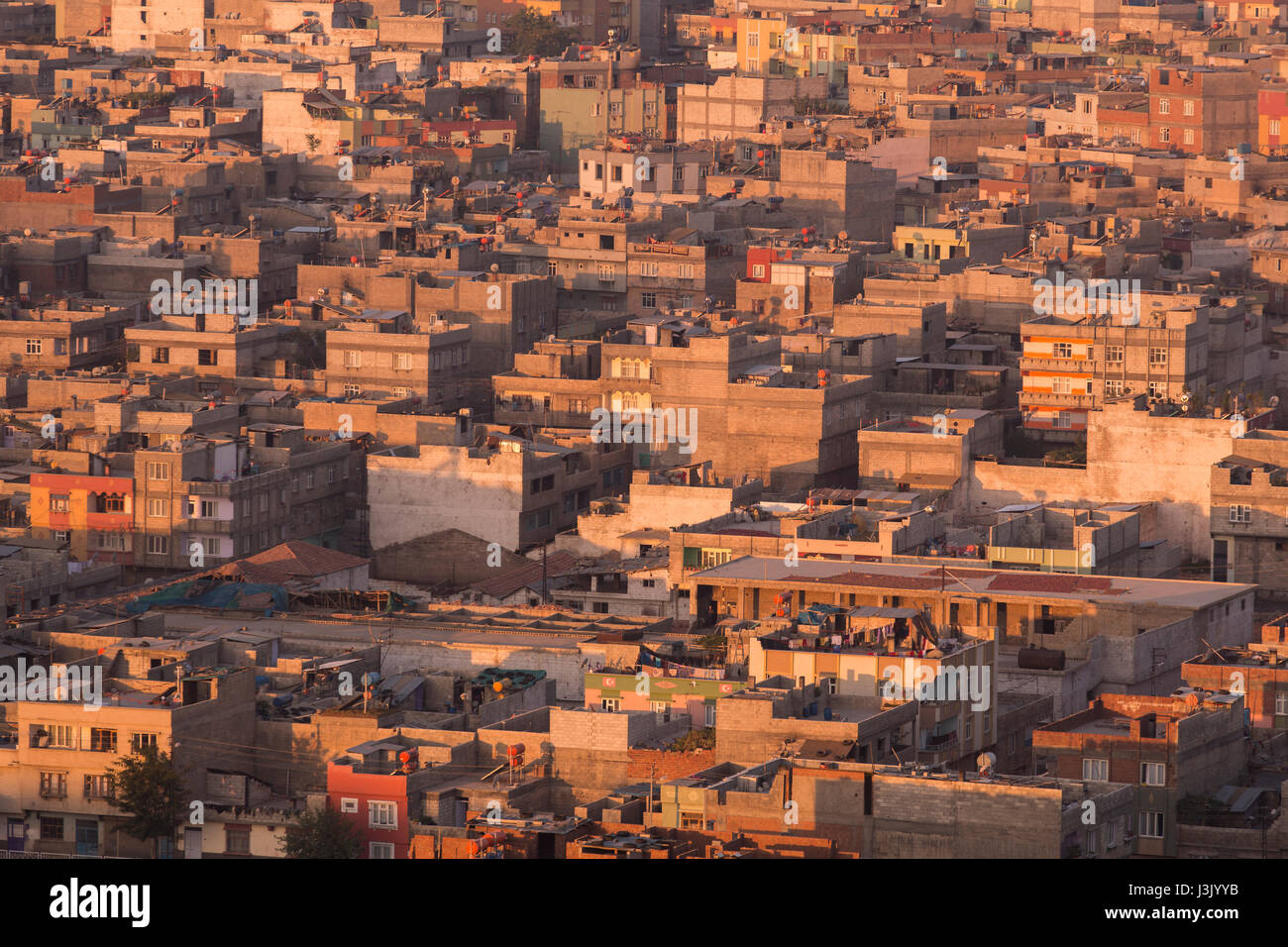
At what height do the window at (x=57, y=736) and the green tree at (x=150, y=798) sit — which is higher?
the window at (x=57, y=736)

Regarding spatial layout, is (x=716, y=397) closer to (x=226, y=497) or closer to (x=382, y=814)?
(x=226, y=497)

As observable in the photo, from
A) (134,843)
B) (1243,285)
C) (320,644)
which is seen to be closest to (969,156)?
(1243,285)

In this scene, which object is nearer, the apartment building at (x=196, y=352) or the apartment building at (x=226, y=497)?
the apartment building at (x=226, y=497)

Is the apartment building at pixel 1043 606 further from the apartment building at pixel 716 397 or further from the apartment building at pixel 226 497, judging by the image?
the apartment building at pixel 716 397
